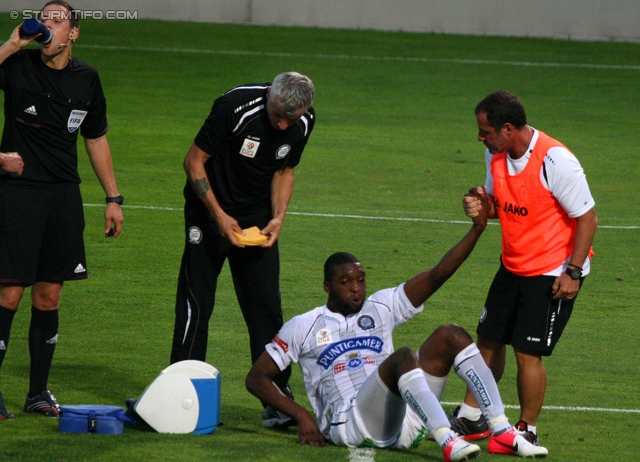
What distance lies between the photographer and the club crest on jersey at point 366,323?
6414 millimetres

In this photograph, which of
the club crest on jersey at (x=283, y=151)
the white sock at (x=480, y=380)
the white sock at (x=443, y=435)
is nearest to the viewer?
the white sock at (x=443, y=435)

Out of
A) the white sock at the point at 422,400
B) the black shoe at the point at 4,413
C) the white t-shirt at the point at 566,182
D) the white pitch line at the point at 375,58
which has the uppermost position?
the white pitch line at the point at 375,58

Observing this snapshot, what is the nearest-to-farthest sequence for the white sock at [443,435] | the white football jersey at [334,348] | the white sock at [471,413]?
the white sock at [443,435] < the white football jersey at [334,348] < the white sock at [471,413]

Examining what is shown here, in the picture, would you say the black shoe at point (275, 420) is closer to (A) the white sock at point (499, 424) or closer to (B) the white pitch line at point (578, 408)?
(B) the white pitch line at point (578, 408)

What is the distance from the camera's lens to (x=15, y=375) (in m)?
7.73

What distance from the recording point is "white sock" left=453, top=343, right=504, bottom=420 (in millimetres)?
5928

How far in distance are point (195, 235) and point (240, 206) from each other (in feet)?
1.06

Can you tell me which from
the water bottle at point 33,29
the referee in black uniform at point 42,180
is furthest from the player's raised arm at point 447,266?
the water bottle at point 33,29

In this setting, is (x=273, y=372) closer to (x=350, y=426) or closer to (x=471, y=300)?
(x=350, y=426)

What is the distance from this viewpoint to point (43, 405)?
6.80 m

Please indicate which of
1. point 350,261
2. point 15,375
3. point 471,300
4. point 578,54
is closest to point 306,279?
point 471,300

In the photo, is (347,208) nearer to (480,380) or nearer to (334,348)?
(334,348)

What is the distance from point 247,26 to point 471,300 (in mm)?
18616

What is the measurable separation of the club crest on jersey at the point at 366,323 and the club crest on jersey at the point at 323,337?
188 millimetres
